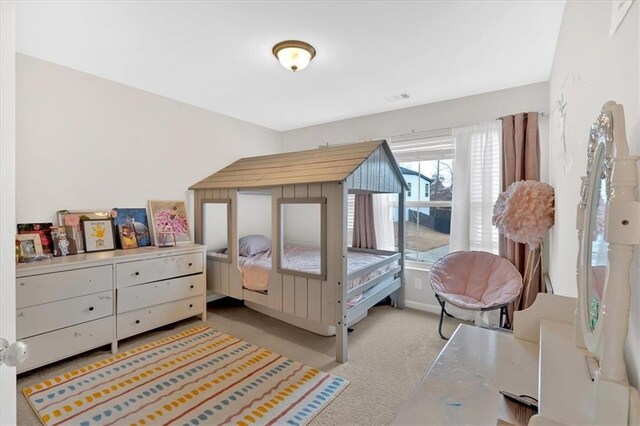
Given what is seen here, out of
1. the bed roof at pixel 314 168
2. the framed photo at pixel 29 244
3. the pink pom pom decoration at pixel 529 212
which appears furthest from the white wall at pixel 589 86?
the framed photo at pixel 29 244

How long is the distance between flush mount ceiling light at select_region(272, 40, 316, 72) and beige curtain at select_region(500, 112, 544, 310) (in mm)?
2108

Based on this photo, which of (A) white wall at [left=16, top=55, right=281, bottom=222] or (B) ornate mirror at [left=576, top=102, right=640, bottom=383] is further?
(A) white wall at [left=16, top=55, right=281, bottom=222]

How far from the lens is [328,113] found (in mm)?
3881

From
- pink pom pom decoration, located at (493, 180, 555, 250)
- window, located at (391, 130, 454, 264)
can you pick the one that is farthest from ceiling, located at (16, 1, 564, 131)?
pink pom pom decoration, located at (493, 180, 555, 250)

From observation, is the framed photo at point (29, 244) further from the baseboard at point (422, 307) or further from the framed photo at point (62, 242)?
the baseboard at point (422, 307)

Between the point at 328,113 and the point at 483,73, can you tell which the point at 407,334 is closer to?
the point at 483,73

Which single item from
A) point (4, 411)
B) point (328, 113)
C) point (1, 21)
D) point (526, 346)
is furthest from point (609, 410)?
point (328, 113)

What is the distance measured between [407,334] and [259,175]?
226 cm

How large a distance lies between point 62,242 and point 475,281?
12.7 ft

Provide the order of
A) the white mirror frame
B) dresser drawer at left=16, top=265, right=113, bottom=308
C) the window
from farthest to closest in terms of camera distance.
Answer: the window, dresser drawer at left=16, top=265, right=113, bottom=308, the white mirror frame

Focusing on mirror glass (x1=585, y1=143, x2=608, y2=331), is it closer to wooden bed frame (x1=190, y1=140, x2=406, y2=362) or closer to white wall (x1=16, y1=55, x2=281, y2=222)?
wooden bed frame (x1=190, y1=140, x2=406, y2=362)

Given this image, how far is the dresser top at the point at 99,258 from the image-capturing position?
2098mm

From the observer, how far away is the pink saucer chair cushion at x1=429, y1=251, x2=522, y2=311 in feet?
8.66

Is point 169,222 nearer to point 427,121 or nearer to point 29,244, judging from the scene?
point 29,244
